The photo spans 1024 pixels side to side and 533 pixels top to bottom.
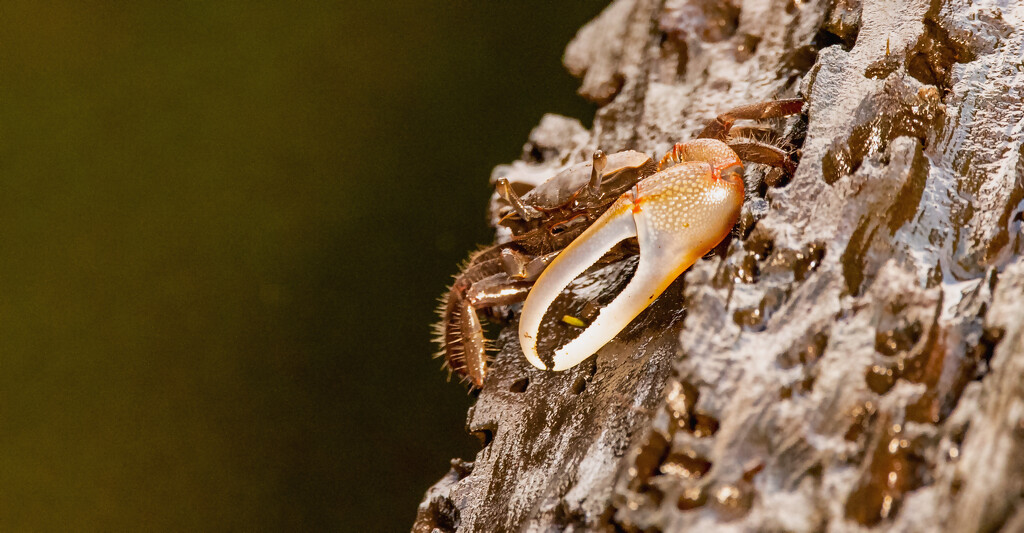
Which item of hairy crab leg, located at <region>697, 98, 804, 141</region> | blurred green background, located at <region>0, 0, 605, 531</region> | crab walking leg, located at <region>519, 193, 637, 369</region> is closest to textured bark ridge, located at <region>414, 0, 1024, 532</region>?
hairy crab leg, located at <region>697, 98, 804, 141</region>

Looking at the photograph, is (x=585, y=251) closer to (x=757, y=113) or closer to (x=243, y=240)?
(x=757, y=113)

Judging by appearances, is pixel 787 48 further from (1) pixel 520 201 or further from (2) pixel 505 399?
(2) pixel 505 399

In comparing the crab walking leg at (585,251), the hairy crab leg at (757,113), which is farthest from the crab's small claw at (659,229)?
the hairy crab leg at (757,113)

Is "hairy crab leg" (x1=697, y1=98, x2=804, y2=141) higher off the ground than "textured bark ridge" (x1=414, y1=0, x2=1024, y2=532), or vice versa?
"hairy crab leg" (x1=697, y1=98, x2=804, y2=141)

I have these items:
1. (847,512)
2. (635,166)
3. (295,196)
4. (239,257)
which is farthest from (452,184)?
(847,512)

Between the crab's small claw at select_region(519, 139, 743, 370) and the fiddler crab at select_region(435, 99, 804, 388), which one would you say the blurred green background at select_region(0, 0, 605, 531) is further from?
the crab's small claw at select_region(519, 139, 743, 370)

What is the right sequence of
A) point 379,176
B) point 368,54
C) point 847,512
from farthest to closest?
1. point 368,54
2. point 379,176
3. point 847,512
